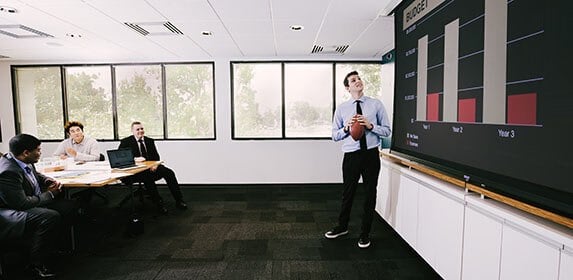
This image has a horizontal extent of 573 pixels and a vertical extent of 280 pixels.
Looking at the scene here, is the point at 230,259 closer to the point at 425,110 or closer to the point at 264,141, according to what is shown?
the point at 425,110

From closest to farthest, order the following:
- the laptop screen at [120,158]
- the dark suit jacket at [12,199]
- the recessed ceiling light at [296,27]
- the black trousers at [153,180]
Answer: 1. the dark suit jacket at [12,199]
2. the laptop screen at [120,158]
3. the recessed ceiling light at [296,27]
4. the black trousers at [153,180]

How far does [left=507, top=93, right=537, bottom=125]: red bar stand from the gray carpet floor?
150 centimetres

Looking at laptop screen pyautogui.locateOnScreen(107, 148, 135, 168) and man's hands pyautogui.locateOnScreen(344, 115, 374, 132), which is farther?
laptop screen pyautogui.locateOnScreen(107, 148, 135, 168)

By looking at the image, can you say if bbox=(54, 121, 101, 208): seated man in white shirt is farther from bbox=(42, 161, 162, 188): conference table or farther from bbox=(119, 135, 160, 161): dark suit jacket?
bbox=(119, 135, 160, 161): dark suit jacket

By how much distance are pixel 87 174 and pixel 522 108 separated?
3671 mm

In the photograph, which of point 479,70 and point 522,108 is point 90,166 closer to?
point 479,70

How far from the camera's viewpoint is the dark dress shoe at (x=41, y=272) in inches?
98.2

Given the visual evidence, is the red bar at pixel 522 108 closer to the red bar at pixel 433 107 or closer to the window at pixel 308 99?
the red bar at pixel 433 107

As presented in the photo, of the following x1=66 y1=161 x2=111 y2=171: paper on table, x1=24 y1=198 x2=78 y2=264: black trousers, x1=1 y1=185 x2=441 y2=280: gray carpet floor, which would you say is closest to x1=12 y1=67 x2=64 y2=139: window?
x1=1 y1=185 x2=441 y2=280: gray carpet floor

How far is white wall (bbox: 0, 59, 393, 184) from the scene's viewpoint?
573 cm

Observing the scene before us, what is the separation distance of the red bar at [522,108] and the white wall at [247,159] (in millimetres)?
4212

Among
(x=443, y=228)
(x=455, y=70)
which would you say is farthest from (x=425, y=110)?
(x=443, y=228)

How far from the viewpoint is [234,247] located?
307 cm

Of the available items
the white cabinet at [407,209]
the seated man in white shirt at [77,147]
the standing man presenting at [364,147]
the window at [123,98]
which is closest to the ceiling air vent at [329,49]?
the window at [123,98]
